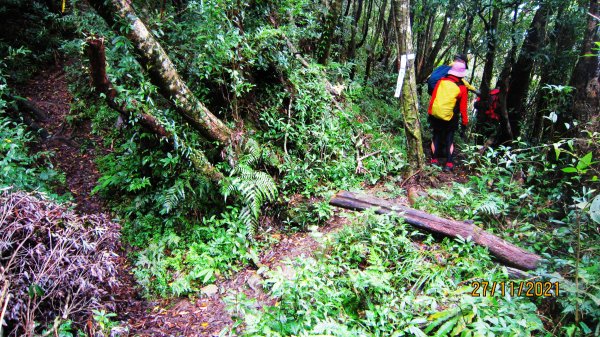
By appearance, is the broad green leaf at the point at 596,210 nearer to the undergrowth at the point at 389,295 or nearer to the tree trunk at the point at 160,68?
the undergrowth at the point at 389,295

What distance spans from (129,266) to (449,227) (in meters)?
4.59

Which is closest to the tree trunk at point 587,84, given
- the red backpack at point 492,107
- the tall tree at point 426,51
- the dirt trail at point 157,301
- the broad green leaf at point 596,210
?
the red backpack at point 492,107

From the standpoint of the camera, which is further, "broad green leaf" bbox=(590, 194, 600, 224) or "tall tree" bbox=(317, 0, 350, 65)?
"tall tree" bbox=(317, 0, 350, 65)

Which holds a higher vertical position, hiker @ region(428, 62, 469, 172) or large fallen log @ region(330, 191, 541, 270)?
hiker @ region(428, 62, 469, 172)

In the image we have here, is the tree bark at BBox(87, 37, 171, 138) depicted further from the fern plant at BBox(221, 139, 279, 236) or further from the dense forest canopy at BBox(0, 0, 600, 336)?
the fern plant at BBox(221, 139, 279, 236)

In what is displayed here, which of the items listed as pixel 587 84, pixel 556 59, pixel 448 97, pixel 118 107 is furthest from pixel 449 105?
pixel 118 107

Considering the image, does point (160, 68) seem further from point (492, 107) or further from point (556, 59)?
point (556, 59)

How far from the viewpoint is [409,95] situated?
21.4ft

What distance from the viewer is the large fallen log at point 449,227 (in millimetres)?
3994

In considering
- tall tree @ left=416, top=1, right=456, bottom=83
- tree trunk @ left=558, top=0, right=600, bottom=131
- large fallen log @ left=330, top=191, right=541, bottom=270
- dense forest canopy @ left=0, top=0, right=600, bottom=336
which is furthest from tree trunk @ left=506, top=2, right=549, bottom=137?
large fallen log @ left=330, top=191, right=541, bottom=270

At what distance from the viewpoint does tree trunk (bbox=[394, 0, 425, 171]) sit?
245 inches

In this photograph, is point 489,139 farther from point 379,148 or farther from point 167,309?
point 167,309
